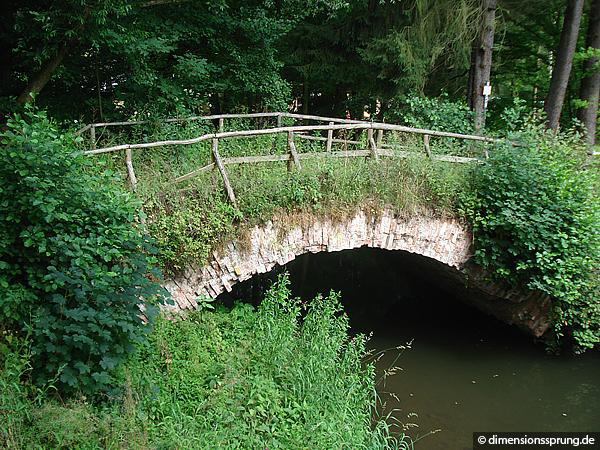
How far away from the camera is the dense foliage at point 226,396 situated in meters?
4.68

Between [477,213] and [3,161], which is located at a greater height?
[3,161]

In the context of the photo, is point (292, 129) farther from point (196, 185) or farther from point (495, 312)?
point (495, 312)

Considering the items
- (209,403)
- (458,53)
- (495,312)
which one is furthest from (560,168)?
(209,403)

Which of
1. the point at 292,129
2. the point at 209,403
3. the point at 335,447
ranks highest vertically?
the point at 292,129

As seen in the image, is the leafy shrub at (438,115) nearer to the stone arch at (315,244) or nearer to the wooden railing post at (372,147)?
the wooden railing post at (372,147)

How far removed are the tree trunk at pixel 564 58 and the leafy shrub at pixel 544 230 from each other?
403 centimetres

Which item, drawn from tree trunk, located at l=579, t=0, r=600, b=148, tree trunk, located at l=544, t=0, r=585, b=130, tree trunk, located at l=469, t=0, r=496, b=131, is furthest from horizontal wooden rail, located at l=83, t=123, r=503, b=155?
tree trunk, located at l=579, t=0, r=600, b=148

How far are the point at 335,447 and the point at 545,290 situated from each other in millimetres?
4859

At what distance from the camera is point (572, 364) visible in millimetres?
8969

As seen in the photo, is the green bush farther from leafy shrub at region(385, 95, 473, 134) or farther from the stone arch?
leafy shrub at region(385, 95, 473, 134)

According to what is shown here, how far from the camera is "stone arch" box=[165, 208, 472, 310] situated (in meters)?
7.15

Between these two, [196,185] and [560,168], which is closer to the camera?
[196,185]

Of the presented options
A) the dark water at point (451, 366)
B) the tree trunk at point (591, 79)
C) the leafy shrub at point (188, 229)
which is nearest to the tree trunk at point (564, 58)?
the tree trunk at point (591, 79)

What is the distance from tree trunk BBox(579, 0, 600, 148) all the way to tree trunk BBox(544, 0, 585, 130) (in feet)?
2.76
